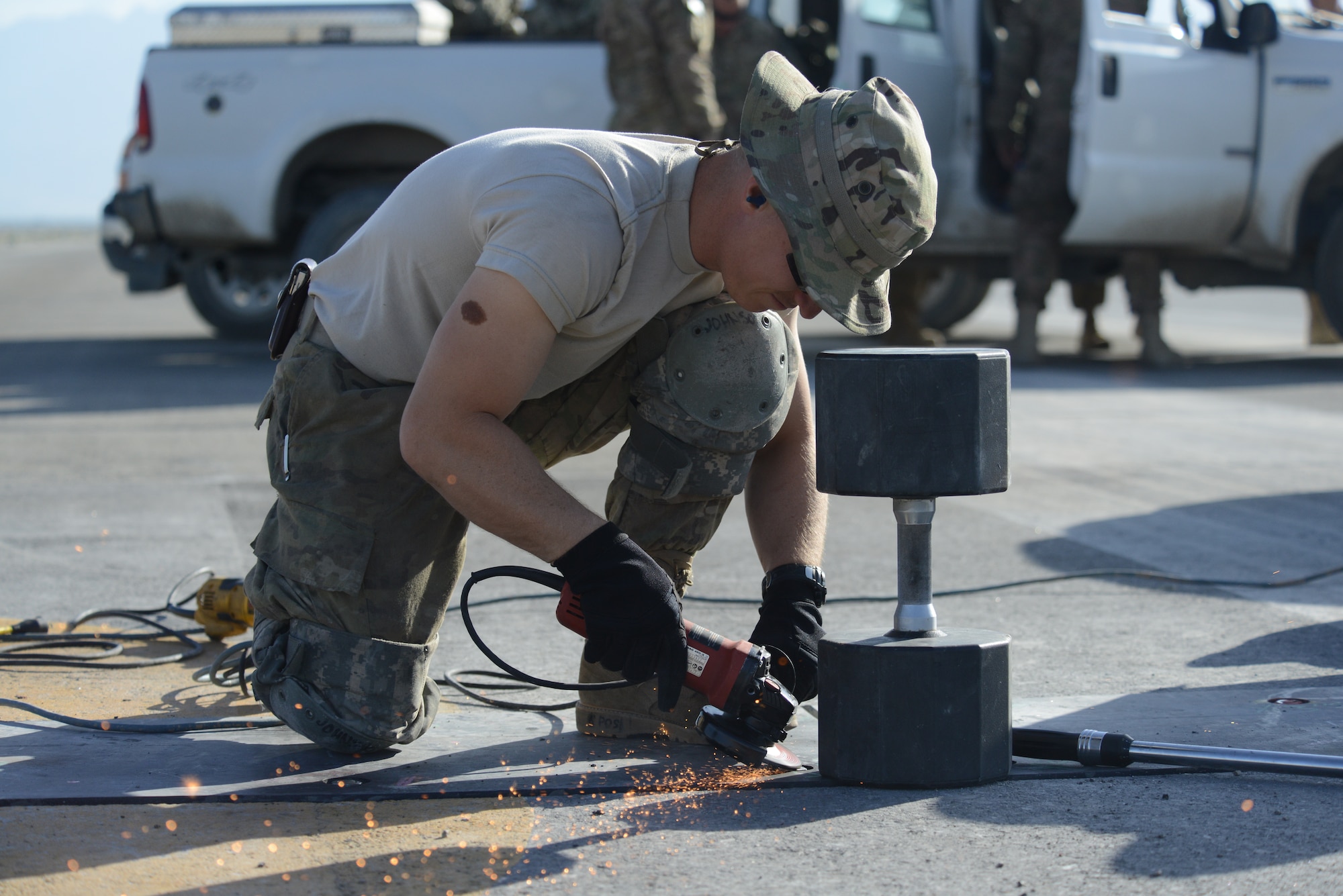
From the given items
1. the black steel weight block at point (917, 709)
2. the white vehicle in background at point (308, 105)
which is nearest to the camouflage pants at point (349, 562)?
→ the black steel weight block at point (917, 709)

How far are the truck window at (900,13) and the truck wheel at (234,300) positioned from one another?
3.60m

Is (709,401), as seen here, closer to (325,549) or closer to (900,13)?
(325,549)

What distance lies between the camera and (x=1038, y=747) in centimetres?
205

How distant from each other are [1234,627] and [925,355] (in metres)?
1.34

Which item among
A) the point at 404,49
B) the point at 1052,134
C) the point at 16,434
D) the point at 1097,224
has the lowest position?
the point at 16,434

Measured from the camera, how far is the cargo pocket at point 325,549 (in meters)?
2.14

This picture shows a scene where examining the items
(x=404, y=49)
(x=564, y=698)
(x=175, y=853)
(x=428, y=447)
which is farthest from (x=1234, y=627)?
(x=404, y=49)

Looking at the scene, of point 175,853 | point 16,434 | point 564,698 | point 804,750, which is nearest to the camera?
point 175,853

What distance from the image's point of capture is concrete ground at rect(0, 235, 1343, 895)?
1715mm

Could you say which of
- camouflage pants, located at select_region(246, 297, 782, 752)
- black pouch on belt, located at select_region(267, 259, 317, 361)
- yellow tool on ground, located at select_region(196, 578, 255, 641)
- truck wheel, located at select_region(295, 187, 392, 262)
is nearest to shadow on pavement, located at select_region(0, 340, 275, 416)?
truck wheel, located at select_region(295, 187, 392, 262)

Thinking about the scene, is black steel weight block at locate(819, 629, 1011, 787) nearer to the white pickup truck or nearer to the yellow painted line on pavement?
the yellow painted line on pavement

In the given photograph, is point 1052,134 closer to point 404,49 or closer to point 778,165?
point 404,49

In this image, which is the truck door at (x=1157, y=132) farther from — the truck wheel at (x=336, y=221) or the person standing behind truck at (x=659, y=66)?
the truck wheel at (x=336, y=221)

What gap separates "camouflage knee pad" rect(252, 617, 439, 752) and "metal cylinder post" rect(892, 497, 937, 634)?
2.41 ft
